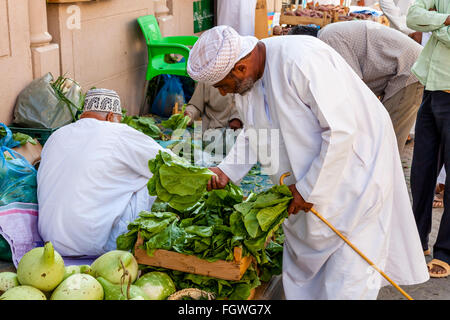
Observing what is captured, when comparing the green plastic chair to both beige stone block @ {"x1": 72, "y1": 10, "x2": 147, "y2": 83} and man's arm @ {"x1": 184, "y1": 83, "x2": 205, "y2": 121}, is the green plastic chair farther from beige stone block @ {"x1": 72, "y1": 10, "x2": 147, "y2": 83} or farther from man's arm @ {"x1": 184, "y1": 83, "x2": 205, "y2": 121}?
man's arm @ {"x1": 184, "y1": 83, "x2": 205, "y2": 121}

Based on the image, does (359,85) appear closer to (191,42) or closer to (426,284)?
(426,284)

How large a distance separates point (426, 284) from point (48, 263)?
284 centimetres

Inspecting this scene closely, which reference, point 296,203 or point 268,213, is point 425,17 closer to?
point 296,203

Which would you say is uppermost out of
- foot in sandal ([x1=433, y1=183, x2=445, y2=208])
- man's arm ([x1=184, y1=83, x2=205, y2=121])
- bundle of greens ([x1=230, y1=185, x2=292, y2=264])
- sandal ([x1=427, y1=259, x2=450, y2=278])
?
bundle of greens ([x1=230, y1=185, x2=292, y2=264])

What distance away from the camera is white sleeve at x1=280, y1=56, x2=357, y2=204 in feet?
8.88

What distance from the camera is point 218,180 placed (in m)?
3.24

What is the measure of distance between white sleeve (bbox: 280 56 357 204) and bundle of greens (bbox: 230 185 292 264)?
117 mm

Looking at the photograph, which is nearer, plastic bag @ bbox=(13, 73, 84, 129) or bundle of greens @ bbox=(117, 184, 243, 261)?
bundle of greens @ bbox=(117, 184, 243, 261)

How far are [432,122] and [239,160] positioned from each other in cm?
173

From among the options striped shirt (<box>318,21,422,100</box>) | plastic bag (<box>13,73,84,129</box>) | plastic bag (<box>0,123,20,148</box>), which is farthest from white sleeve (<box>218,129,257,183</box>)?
plastic bag (<box>13,73,84,129</box>)

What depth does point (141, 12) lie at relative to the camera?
7.44 metres

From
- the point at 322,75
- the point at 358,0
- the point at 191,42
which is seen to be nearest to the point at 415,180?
the point at 322,75

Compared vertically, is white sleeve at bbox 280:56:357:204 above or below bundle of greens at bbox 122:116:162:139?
above

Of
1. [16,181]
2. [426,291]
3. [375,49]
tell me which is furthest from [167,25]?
[426,291]
